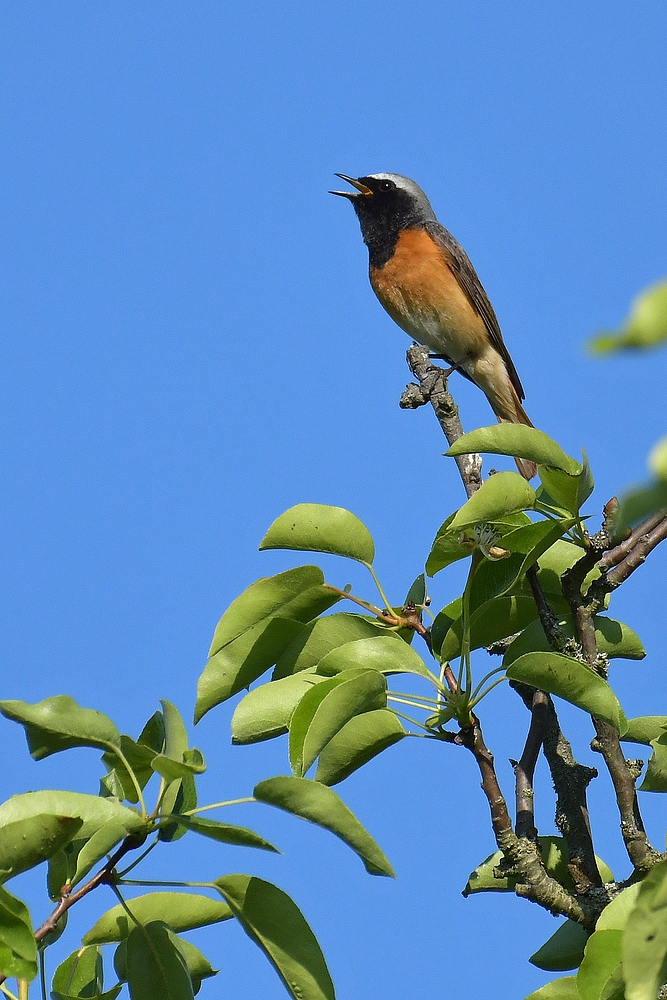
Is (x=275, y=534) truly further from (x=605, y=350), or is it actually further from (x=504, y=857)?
(x=605, y=350)

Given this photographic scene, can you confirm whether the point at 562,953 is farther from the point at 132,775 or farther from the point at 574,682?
the point at 132,775

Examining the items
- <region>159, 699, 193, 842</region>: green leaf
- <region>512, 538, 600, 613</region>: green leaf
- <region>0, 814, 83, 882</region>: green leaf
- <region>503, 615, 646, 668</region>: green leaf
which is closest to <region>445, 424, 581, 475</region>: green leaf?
<region>512, 538, 600, 613</region>: green leaf

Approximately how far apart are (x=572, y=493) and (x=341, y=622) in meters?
0.73

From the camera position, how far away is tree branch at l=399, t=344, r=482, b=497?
12.3ft

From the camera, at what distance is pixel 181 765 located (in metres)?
2.36

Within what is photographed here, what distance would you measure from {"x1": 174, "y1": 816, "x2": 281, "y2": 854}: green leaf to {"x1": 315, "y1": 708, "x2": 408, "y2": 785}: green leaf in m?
0.36

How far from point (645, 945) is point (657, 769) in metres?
0.88

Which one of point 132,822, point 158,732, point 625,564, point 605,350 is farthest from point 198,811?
point 605,350

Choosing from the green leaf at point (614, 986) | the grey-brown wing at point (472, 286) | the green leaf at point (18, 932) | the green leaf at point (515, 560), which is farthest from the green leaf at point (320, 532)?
the grey-brown wing at point (472, 286)

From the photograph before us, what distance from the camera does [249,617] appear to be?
9.45 ft

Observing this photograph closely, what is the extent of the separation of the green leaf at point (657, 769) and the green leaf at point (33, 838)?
1.43m

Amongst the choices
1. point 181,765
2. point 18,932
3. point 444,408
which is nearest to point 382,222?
point 444,408

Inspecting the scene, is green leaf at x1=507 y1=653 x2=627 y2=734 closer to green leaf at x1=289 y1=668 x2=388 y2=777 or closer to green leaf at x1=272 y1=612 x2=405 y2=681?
green leaf at x1=289 y1=668 x2=388 y2=777

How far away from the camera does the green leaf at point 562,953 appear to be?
2844 millimetres
